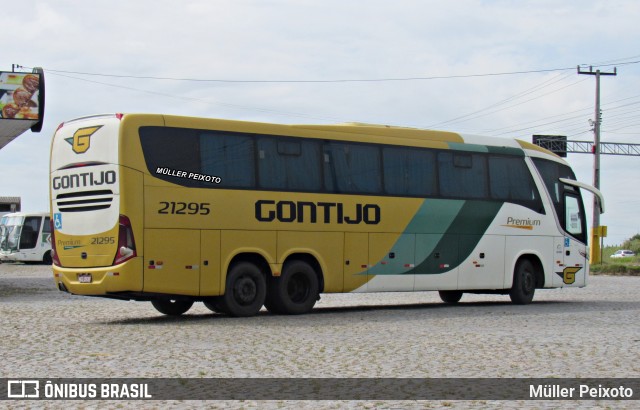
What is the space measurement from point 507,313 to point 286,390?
454 inches

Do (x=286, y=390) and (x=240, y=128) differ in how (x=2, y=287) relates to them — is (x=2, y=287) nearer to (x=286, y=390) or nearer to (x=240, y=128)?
(x=240, y=128)

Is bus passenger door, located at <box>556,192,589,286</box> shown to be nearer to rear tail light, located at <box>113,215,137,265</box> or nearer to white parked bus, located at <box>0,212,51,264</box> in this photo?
rear tail light, located at <box>113,215,137,265</box>

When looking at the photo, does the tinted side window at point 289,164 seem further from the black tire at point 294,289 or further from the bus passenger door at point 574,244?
the bus passenger door at point 574,244

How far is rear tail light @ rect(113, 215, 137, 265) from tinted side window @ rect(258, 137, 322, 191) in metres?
2.89

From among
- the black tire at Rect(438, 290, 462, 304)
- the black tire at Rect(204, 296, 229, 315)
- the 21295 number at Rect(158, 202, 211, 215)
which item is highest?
the 21295 number at Rect(158, 202, 211, 215)

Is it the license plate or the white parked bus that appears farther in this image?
the white parked bus

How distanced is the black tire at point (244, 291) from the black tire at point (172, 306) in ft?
5.31

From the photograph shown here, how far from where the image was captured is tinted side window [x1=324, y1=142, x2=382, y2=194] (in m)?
21.1


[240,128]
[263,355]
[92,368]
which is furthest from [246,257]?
[92,368]

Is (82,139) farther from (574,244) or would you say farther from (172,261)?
(574,244)

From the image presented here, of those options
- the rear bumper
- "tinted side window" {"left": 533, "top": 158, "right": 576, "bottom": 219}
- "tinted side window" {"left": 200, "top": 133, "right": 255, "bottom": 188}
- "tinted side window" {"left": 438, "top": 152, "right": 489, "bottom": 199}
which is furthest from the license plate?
"tinted side window" {"left": 533, "top": 158, "right": 576, "bottom": 219}

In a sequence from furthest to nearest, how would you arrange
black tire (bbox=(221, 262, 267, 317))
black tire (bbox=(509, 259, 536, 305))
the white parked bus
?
1. the white parked bus
2. black tire (bbox=(509, 259, 536, 305))
3. black tire (bbox=(221, 262, 267, 317))

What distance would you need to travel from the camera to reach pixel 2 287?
107 ft

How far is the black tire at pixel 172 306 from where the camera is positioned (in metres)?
20.8
